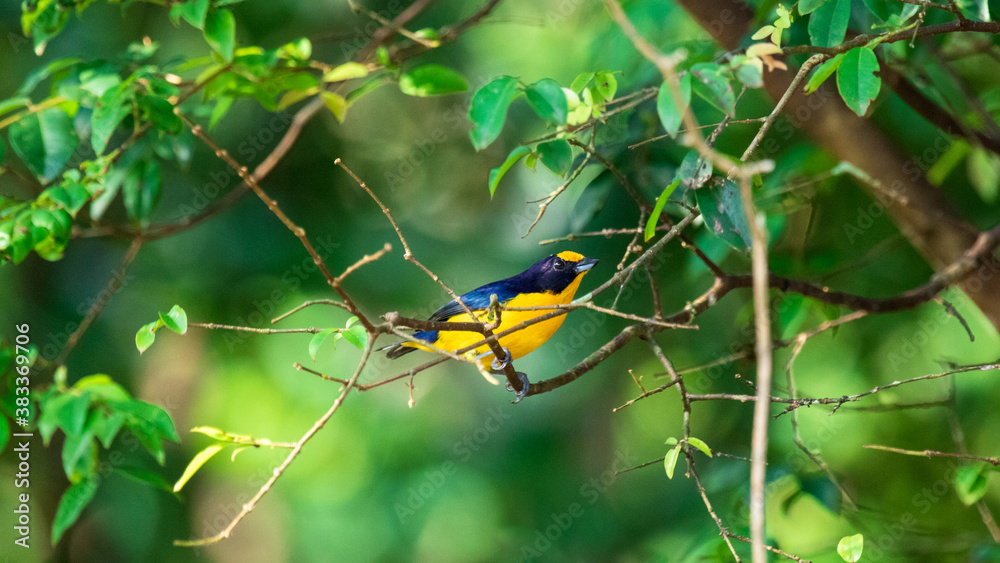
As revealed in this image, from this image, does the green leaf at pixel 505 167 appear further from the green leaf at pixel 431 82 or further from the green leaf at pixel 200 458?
the green leaf at pixel 200 458

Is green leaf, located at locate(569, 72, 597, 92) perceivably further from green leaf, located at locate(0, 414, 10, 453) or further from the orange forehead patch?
green leaf, located at locate(0, 414, 10, 453)

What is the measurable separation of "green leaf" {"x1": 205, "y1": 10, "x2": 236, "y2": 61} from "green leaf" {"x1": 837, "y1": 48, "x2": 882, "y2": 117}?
2168mm

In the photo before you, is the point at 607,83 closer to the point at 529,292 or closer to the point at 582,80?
the point at 582,80

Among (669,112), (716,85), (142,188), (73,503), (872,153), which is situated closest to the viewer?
(669,112)

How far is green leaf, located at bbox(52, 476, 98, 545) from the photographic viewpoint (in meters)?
2.39

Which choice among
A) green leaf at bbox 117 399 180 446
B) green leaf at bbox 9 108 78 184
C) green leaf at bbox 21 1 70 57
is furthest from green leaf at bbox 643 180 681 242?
green leaf at bbox 21 1 70 57

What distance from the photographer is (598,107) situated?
2.73 m

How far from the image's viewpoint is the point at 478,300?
15.1ft

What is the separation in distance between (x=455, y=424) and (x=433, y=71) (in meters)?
5.73

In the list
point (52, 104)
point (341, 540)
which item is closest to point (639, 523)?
point (341, 540)

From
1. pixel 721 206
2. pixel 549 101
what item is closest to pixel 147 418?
pixel 549 101

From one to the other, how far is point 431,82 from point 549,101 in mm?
875

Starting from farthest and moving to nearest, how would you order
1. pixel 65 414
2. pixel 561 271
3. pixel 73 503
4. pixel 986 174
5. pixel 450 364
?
pixel 450 364 < pixel 561 271 < pixel 986 174 < pixel 73 503 < pixel 65 414

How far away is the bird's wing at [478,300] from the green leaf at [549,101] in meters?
2.12
